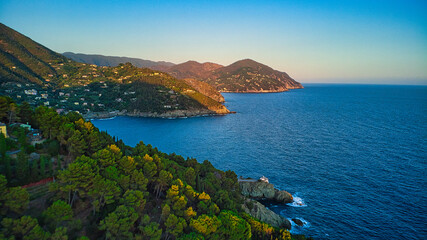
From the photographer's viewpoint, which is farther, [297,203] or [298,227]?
[297,203]

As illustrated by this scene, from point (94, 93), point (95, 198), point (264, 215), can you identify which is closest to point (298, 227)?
point (264, 215)

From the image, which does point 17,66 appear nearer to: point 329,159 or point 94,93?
point 94,93

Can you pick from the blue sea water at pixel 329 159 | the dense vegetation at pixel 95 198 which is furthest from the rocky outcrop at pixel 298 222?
the dense vegetation at pixel 95 198

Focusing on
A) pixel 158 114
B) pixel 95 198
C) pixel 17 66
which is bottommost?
pixel 158 114

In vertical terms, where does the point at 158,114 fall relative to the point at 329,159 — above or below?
above

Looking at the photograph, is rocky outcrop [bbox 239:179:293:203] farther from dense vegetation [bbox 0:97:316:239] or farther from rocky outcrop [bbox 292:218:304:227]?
dense vegetation [bbox 0:97:316:239]

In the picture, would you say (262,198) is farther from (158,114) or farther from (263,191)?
(158,114)

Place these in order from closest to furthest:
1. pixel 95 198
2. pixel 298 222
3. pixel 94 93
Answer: pixel 95 198
pixel 298 222
pixel 94 93

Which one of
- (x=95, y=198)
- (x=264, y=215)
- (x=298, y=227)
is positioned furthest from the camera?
(x=264, y=215)
